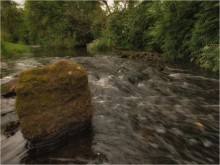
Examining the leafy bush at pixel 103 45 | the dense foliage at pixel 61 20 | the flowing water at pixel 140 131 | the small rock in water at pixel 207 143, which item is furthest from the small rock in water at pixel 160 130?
the dense foliage at pixel 61 20

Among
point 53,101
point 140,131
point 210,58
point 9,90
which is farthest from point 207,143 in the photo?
point 210,58

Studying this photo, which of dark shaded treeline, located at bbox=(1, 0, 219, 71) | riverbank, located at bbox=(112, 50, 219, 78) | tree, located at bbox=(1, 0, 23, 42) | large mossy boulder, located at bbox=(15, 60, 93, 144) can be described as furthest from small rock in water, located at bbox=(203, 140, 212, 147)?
tree, located at bbox=(1, 0, 23, 42)

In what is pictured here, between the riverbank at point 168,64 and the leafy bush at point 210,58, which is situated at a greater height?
the leafy bush at point 210,58

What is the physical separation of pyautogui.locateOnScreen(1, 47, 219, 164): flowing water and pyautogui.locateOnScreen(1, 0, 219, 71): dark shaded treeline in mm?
5477

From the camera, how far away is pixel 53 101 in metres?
4.53

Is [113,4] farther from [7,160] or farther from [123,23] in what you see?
[7,160]

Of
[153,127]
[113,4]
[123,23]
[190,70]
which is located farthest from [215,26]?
[113,4]

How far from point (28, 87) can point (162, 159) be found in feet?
8.84

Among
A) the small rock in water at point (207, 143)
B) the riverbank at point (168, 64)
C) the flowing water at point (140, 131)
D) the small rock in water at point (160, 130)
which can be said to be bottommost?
the riverbank at point (168, 64)

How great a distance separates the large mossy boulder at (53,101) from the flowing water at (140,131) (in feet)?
1.01

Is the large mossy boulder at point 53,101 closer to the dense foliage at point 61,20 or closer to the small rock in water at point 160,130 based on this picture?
the small rock in water at point 160,130

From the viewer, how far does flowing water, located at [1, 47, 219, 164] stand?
13.3 feet

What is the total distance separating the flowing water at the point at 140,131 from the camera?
4059 millimetres

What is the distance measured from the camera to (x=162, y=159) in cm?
401
